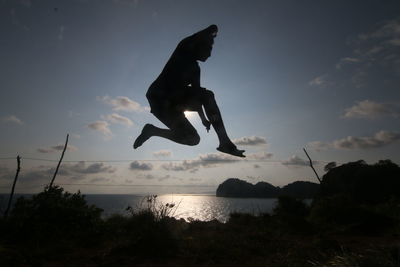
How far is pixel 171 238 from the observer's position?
646 centimetres

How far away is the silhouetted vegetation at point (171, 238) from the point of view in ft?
17.2

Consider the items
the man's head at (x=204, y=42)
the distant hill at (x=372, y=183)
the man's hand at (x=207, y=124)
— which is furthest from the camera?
the distant hill at (x=372, y=183)

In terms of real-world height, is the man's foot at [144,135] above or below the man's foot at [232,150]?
above

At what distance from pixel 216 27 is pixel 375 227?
35.8 feet

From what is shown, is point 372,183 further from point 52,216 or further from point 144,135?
point 144,135

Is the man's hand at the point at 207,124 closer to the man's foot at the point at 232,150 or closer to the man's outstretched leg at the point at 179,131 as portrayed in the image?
the man's outstretched leg at the point at 179,131

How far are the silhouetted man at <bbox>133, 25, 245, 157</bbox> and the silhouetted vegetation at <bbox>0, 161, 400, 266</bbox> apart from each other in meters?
2.78

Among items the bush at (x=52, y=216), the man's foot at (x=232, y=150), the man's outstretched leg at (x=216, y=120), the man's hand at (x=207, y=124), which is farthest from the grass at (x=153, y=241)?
the man's hand at (x=207, y=124)

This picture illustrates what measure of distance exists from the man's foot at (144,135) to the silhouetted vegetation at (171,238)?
300cm

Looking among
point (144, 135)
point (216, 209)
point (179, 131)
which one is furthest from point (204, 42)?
point (216, 209)

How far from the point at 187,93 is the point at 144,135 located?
995 mm

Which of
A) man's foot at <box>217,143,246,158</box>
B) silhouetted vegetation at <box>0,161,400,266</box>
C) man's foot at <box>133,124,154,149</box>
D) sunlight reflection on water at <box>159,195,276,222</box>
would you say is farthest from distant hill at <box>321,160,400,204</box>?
man's foot at <box>133,124,154,149</box>

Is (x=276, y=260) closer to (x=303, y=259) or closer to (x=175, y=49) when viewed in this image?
(x=303, y=259)

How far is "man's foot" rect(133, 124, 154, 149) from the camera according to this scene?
374 cm
